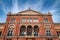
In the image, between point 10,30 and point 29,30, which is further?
point 29,30

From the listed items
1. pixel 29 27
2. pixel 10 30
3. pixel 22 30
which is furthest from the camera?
pixel 29 27

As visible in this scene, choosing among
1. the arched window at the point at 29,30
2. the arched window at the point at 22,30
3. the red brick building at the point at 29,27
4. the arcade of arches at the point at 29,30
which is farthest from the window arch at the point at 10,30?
the arched window at the point at 29,30

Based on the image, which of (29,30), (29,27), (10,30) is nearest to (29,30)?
(29,30)

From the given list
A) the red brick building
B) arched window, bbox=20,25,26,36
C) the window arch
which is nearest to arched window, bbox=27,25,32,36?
the red brick building

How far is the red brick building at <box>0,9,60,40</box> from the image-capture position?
1523 inches

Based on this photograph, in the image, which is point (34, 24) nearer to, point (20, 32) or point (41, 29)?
point (41, 29)

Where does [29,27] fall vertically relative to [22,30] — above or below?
above

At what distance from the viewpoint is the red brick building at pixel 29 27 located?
127 feet

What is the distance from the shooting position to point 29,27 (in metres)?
41.3

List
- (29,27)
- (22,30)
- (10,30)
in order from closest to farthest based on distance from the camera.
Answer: (10,30), (22,30), (29,27)

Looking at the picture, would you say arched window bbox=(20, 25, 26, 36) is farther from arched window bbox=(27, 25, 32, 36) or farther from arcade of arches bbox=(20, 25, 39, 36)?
arched window bbox=(27, 25, 32, 36)

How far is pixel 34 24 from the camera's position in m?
40.7

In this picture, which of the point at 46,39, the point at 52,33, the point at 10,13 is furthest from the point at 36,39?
the point at 10,13

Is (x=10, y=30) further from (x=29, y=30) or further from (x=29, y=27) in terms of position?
(x=29, y=27)
